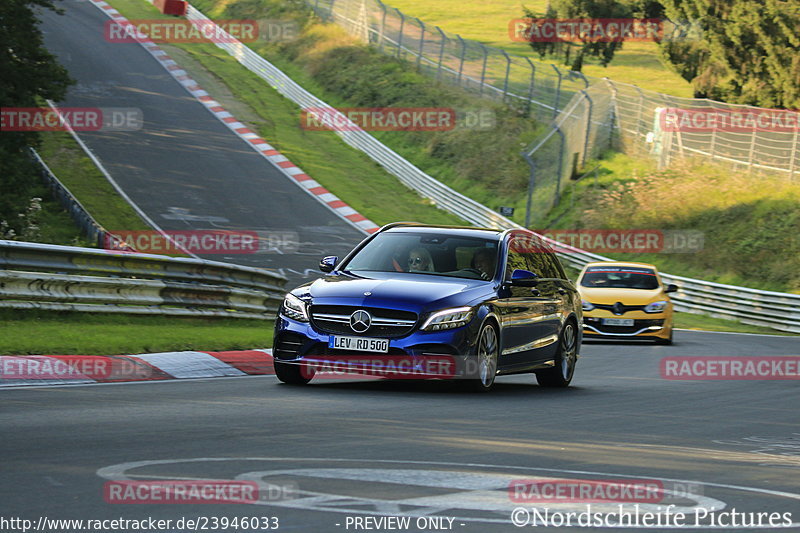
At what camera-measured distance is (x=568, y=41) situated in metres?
61.9

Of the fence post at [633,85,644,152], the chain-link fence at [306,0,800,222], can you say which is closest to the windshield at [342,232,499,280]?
the chain-link fence at [306,0,800,222]

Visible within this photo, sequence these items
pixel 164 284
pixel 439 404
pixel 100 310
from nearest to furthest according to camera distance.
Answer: pixel 439 404 → pixel 100 310 → pixel 164 284

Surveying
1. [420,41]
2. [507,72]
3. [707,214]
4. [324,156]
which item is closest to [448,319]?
[707,214]

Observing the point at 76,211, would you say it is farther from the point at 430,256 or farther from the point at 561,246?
the point at 430,256

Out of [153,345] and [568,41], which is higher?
[568,41]

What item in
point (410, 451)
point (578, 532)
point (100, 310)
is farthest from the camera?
point (100, 310)

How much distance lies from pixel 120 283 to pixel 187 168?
79.3 ft

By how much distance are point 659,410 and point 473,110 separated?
126 feet

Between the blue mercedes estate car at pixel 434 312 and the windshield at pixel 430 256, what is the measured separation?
10 millimetres

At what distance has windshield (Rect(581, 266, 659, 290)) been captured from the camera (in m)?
23.0

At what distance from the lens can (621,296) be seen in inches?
865

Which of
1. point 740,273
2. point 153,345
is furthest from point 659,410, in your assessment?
point 740,273

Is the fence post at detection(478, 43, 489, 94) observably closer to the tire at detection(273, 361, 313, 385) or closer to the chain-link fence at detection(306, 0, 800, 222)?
the chain-link fence at detection(306, 0, 800, 222)

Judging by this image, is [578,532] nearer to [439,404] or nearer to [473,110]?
[439,404]
